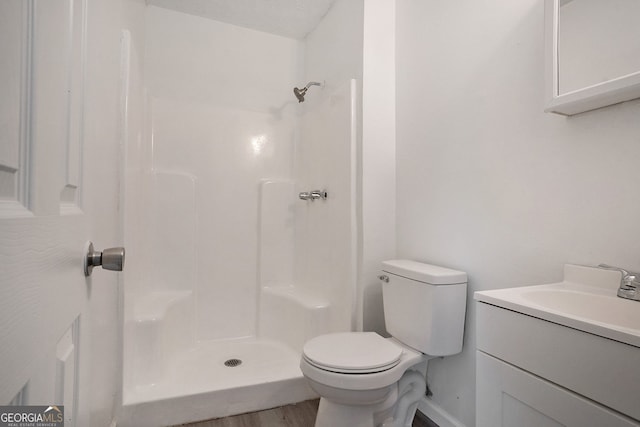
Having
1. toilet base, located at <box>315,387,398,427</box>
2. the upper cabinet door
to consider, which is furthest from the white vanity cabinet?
the upper cabinet door

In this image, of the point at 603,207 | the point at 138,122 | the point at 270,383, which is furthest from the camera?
the point at 138,122

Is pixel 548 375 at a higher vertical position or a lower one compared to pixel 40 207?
lower

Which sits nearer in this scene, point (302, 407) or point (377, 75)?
point (302, 407)

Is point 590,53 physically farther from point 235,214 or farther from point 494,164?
point 235,214

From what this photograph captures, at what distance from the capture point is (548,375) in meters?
0.70

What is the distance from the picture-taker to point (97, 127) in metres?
1.03

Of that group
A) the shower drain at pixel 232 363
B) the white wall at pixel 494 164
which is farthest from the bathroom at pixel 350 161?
the shower drain at pixel 232 363

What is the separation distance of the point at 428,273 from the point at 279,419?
102cm

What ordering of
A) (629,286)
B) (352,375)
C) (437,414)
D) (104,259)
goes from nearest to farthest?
(104,259), (629,286), (352,375), (437,414)

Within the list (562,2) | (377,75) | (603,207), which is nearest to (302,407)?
(603,207)

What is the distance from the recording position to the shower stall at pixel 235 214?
1692 millimetres

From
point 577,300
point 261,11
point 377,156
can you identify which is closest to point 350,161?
point 377,156

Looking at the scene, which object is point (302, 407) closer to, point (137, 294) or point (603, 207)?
point (137, 294)

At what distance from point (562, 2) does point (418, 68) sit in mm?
743
